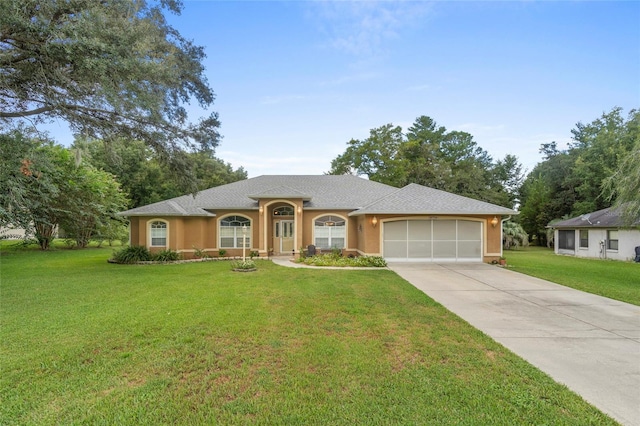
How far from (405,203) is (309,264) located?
5594mm

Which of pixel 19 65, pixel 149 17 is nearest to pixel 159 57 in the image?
pixel 149 17

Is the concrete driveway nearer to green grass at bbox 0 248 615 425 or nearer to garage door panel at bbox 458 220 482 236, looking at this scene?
green grass at bbox 0 248 615 425

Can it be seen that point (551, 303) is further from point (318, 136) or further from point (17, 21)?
point (318, 136)

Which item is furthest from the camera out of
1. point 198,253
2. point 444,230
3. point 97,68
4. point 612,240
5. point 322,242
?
point 612,240

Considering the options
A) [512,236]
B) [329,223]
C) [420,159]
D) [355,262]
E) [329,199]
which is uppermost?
[420,159]

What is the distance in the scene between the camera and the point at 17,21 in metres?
5.84

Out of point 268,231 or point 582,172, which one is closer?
point 268,231

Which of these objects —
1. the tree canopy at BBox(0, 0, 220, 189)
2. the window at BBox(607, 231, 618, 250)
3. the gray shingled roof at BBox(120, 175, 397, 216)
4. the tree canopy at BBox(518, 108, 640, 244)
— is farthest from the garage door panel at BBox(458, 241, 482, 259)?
the tree canopy at BBox(518, 108, 640, 244)

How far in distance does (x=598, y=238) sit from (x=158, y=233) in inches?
1069

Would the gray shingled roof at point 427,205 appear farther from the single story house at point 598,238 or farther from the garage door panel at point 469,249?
the single story house at point 598,238

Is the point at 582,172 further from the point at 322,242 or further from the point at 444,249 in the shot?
the point at 322,242

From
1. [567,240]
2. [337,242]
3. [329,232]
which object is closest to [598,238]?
[567,240]

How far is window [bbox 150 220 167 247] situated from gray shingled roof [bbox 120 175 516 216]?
2.54 ft

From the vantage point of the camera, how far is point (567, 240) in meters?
21.8
